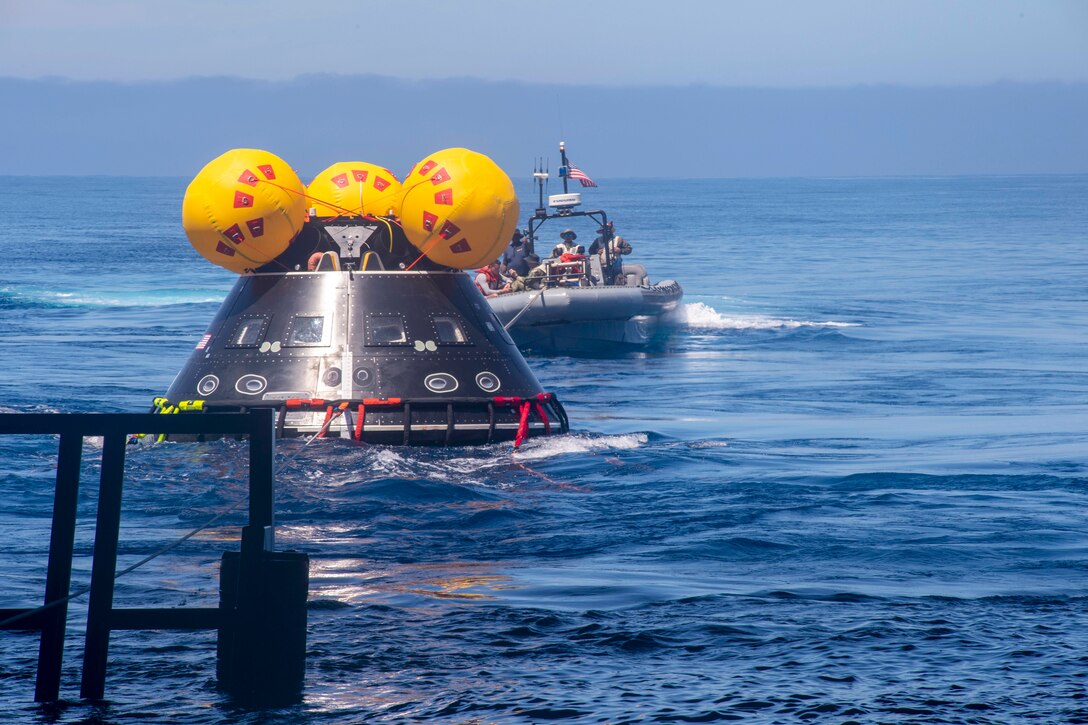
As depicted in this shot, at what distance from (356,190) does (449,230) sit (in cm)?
194

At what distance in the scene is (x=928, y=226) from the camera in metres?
97.6

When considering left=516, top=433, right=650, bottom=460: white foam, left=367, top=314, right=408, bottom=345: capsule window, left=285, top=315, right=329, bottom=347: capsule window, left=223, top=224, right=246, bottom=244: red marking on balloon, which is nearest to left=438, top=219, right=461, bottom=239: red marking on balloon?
left=367, top=314, right=408, bottom=345: capsule window

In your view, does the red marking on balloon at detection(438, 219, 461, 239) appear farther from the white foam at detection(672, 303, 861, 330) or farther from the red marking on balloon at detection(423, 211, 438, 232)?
the white foam at detection(672, 303, 861, 330)

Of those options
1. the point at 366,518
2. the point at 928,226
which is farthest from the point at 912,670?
the point at 928,226

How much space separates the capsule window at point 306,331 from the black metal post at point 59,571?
761 cm

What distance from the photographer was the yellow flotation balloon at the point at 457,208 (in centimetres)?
1461

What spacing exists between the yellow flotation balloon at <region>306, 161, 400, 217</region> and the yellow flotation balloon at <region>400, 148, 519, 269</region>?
1.06 m

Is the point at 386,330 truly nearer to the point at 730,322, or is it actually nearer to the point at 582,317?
Answer: the point at 582,317

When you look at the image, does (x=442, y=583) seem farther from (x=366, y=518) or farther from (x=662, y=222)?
(x=662, y=222)

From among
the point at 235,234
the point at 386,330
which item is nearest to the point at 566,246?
the point at 386,330

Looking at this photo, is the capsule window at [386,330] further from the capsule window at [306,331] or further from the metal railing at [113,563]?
the metal railing at [113,563]

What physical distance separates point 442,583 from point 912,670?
3.40m

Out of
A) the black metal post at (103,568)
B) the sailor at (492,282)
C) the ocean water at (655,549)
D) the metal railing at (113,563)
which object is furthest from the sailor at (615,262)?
the black metal post at (103,568)

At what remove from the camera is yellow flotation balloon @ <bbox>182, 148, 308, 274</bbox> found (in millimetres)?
14312
